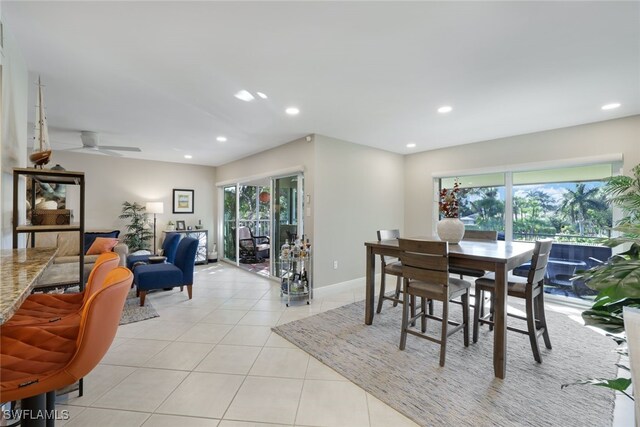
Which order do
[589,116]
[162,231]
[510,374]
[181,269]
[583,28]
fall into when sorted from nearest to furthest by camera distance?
1. [583,28]
2. [510,374]
3. [589,116]
4. [181,269]
5. [162,231]

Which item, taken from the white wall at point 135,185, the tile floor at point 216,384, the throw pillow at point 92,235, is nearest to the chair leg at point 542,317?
the tile floor at point 216,384

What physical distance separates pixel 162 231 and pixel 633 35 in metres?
7.44

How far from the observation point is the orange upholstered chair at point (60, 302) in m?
1.37

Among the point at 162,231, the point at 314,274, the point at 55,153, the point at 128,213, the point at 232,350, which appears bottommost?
the point at 232,350

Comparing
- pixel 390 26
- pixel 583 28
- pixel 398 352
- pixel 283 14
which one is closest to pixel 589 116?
pixel 583 28

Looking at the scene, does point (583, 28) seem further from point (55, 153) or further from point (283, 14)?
point (55, 153)

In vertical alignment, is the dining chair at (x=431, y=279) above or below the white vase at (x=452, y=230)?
below

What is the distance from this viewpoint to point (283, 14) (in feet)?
5.46

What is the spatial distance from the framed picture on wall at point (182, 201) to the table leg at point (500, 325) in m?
6.50

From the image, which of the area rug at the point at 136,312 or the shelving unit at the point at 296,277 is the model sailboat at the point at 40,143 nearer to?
the area rug at the point at 136,312

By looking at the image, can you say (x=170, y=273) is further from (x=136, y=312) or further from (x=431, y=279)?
(x=431, y=279)

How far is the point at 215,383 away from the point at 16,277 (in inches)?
57.4

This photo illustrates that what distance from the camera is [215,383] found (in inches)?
79.6

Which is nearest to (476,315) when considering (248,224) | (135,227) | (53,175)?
(53,175)
